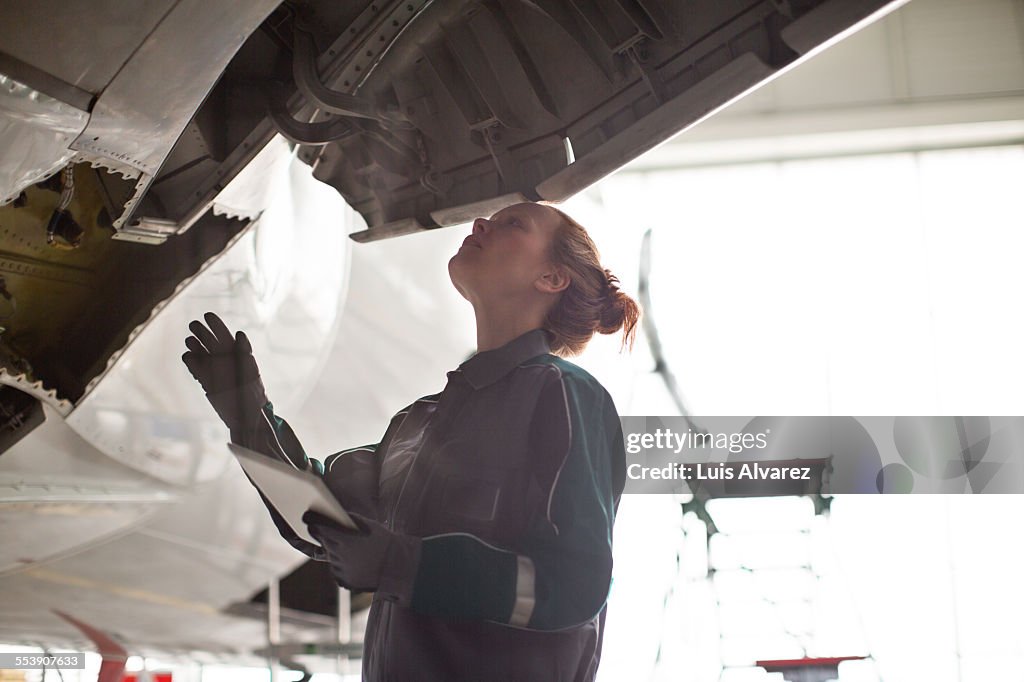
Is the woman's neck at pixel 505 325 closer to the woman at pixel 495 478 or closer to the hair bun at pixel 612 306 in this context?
the woman at pixel 495 478

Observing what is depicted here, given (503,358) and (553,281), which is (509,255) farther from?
(503,358)

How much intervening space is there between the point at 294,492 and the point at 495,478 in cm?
32

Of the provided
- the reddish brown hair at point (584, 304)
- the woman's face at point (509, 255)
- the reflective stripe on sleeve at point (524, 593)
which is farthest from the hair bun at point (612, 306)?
the reflective stripe on sleeve at point (524, 593)

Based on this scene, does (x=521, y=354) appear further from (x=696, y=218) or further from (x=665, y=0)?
(x=696, y=218)

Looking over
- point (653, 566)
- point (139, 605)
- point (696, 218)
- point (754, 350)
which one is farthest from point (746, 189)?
point (139, 605)

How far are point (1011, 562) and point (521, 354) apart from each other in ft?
17.9

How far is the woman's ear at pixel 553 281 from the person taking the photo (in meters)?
1.67

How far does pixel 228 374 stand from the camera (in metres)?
1.57

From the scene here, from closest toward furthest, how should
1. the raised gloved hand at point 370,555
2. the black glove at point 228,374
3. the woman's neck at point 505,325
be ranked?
the raised gloved hand at point 370,555, the black glove at point 228,374, the woman's neck at point 505,325

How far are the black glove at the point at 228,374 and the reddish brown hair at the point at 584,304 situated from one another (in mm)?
533

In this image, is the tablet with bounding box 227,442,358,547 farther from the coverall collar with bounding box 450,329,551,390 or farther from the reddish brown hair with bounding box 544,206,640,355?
the reddish brown hair with bounding box 544,206,640,355

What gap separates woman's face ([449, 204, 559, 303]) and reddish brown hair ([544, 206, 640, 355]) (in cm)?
3

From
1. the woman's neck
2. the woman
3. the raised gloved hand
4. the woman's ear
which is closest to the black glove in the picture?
the woman

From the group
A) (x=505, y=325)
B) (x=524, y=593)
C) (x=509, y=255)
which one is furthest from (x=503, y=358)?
(x=524, y=593)
